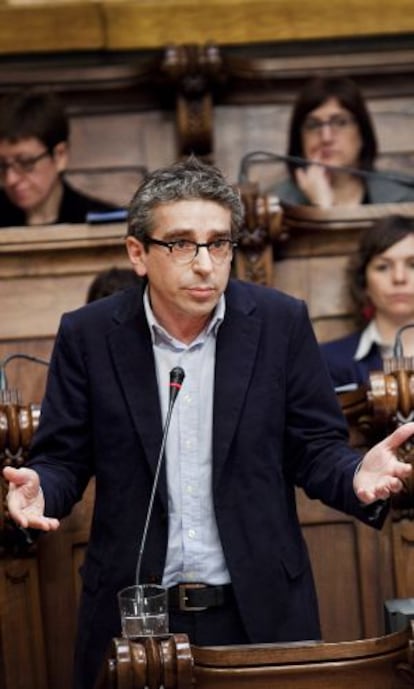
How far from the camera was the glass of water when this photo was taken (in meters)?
0.95

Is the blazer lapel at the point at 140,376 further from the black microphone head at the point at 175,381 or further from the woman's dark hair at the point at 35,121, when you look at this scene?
the woman's dark hair at the point at 35,121

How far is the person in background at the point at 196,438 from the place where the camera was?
3.51 ft

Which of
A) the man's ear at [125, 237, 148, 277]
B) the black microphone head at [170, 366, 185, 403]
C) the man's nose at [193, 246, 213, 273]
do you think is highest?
the man's ear at [125, 237, 148, 277]

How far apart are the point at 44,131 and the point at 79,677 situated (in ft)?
3.12

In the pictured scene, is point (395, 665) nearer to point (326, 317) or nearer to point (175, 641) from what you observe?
point (175, 641)

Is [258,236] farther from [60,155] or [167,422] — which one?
[167,422]

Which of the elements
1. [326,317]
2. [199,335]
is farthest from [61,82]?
[199,335]

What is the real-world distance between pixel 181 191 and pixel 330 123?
89 centimetres

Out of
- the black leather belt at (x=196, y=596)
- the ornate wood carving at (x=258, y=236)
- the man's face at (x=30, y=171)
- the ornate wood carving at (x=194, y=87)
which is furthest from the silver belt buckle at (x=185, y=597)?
the ornate wood carving at (x=194, y=87)

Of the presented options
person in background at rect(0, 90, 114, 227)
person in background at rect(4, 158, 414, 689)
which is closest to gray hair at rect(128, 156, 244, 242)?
person in background at rect(4, 158, 414, 689)

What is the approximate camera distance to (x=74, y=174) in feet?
6.99

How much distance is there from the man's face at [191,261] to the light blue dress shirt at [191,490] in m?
0.07

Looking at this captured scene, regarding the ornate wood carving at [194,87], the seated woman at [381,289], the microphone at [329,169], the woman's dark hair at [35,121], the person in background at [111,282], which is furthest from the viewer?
the ornate wood carving at [194,87]

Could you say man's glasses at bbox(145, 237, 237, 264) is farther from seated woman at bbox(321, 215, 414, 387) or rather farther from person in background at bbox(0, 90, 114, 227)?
person in background at bbox(0, 90, 114, 227)
